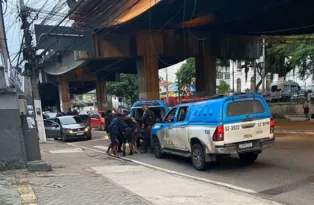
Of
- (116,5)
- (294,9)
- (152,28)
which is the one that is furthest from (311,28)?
(116,5)

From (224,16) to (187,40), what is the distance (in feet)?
13.1

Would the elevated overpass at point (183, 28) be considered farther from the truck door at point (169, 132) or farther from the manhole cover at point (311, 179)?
the manhole cover at point (311, 179)

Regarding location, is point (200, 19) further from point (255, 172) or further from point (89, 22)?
point (255, 172)

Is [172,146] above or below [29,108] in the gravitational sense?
below

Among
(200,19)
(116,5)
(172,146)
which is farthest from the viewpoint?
(200,19)

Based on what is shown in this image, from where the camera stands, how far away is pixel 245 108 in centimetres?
888

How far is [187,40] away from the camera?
Result: 23.0m

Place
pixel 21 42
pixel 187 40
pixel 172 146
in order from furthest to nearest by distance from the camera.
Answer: pixel 187 40
pixel 21 42
pixel 172 146

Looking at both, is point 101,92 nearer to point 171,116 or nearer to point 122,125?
point 122,125

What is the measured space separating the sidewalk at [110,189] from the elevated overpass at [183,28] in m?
9.07

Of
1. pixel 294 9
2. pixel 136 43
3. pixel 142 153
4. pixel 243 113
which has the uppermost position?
pixel 294 9

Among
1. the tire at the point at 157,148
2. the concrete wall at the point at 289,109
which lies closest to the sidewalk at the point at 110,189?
the tire at the point at 157,148

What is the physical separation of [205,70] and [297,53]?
8.59m

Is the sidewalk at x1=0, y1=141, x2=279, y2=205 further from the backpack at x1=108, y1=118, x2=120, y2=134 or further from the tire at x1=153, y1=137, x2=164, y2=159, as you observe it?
the backpack at x1=108, y1=118, x2=120, y2=134
